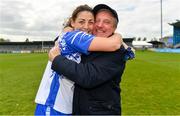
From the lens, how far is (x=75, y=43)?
3170 millimetres

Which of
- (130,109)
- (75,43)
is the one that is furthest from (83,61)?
(130,109)

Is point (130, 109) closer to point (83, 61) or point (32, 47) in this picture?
point (83, 61)

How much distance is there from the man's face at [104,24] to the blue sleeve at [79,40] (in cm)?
13

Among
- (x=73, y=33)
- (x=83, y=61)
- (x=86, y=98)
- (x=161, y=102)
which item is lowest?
(x=161, y=102)

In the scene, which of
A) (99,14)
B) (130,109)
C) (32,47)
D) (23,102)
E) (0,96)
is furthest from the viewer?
(32,47)

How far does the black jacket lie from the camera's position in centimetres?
307

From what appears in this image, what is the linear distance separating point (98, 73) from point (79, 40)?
11.7 inches

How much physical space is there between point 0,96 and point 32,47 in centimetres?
12594

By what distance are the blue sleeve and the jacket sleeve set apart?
114mm

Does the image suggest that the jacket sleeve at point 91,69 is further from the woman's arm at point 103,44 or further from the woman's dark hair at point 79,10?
the woman's dark hair at point 79,10

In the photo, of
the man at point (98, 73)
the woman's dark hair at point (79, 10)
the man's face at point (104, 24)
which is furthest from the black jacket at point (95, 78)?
the woman's dark hair at point (79, 10)

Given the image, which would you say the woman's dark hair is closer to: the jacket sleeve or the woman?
the woman

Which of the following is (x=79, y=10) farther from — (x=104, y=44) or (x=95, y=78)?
(x=95, y=78)

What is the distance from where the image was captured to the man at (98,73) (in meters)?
3.07
